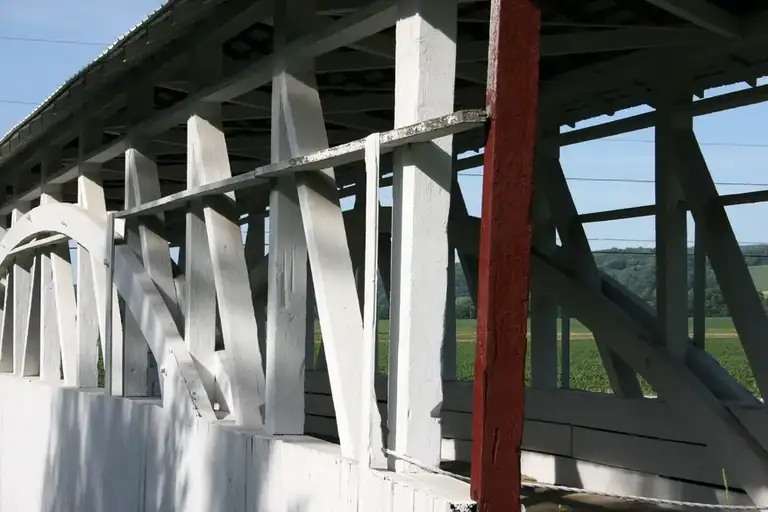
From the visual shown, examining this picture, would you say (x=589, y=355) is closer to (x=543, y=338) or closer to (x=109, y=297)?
(x=543, y=338)

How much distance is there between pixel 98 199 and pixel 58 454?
2241 mm

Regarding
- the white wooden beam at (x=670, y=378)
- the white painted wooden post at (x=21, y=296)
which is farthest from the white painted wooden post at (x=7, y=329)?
the white wooden beam at (x=670, y=378)

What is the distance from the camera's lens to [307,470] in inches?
207

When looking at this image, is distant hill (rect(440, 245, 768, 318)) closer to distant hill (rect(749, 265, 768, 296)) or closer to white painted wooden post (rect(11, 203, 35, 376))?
distant hill (rect(749, 265, 768, 296))

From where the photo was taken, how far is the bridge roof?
22.1 ft

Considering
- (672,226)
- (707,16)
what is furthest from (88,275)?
(707,16)

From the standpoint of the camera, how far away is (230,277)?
6.71m

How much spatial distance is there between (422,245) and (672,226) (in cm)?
437

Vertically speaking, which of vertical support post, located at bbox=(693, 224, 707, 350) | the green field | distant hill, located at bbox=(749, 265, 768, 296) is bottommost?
the green field

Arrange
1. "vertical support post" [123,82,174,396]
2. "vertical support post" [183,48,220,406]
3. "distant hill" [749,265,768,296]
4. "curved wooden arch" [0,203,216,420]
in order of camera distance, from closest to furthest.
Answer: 1. "curved wooden arch" [0,203,216,420]
2. "vertical support post" [183,48,220,406]
3. "vertical support post" [123,82,174,396]
4. "distant hill" [749,265,768,296]

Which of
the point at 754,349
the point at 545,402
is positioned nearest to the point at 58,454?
the point at 545,402

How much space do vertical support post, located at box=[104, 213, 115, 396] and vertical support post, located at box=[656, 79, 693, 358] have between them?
161 inches

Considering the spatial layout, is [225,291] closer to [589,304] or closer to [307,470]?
[307,470]

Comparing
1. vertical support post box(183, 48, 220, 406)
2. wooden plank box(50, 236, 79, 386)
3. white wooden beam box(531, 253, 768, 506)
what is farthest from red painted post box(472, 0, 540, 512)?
wooden plank box(50, 236, 79, 386)
